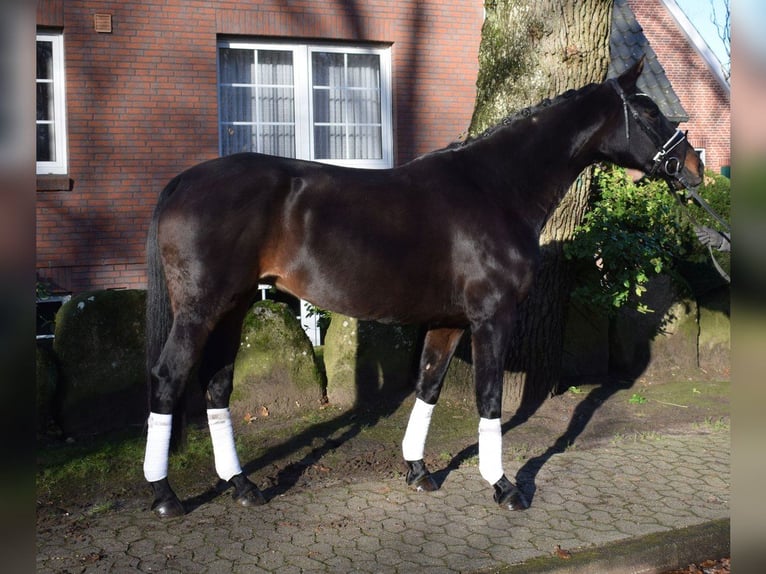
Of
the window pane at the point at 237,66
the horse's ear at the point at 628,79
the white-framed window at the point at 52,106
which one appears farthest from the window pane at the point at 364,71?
the horse's ear at the point at 628,79

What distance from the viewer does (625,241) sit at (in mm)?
6996

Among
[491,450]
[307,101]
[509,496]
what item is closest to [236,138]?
[307,101]

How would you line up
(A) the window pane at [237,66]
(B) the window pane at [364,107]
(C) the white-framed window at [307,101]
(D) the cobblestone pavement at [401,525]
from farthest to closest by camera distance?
(B) the window pane at [364,107] < (C) the white-framed window at [307,101] < (A) the window pane at [237,66] < (D) the cobblestone pavement at [401,525]

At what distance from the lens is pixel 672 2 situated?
80.9 ft

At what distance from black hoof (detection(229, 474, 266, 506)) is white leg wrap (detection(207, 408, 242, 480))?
0.15 feet

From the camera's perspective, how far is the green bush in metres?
6.99

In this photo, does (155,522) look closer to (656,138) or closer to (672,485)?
(672,485)

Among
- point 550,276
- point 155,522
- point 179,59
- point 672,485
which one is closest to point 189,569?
point 155,522

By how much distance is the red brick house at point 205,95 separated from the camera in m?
9.55

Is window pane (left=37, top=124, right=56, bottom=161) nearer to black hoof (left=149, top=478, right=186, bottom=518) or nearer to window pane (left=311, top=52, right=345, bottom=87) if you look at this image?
window pane (left=311, top=52, right=345, bottom=87)

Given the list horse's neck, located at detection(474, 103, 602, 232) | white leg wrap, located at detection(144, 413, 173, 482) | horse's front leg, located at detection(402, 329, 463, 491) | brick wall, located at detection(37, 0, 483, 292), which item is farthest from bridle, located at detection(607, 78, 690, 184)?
brick wall, located at detection(37, 0, 483, 292)

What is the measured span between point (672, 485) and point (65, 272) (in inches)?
291

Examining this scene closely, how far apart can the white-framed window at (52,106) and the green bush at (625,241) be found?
6356 millimetres

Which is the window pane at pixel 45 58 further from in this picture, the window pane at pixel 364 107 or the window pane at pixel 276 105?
the window pane at pixel 364 107
